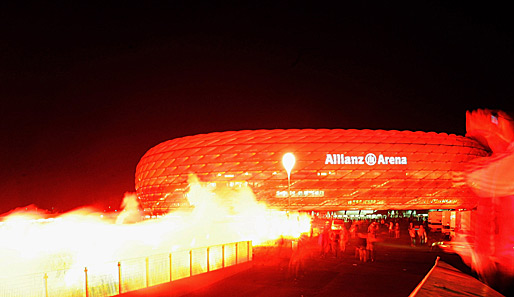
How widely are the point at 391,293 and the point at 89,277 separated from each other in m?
7.26

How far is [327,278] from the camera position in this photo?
1451cm

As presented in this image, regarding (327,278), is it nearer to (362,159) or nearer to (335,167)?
(335,167)

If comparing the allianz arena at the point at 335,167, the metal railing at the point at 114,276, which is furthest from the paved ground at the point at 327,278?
the allianz arena at the point at 335,167

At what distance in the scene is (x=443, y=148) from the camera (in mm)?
66250

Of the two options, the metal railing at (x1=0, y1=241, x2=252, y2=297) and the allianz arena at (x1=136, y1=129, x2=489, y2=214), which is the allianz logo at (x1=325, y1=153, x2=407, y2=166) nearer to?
the allianz arena at (x1=136, y1=129, x2=489, y2=214)

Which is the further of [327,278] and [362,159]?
[362,159]

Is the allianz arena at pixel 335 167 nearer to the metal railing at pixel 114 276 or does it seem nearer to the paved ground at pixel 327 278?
the paved ground at pixel 327 278

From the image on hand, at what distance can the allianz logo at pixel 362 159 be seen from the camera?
205 feet

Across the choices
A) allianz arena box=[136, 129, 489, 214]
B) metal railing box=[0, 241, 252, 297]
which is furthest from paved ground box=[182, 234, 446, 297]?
allianz arena box=[136, 129, 489, 214]

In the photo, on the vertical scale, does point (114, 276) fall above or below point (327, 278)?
above

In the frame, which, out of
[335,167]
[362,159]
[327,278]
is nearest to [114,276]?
[327,278]

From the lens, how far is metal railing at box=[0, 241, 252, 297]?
8.97m

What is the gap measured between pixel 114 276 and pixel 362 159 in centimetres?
5498

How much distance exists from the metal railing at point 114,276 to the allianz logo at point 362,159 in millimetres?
49512
